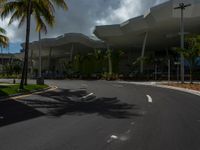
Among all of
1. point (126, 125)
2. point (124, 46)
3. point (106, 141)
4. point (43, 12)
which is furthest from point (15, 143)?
point (124, 46)

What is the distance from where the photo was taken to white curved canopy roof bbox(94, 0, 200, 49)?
58.1m

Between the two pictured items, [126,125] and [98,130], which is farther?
[126,125]

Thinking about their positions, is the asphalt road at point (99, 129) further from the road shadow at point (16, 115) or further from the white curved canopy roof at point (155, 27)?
the white curved canopy roof at point (155, 27)

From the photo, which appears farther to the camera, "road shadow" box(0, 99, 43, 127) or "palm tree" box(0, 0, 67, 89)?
"palm tree" box(0, 0, 67, 89)

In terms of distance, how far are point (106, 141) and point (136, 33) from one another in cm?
6513

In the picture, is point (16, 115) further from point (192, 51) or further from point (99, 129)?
point (192, 51)

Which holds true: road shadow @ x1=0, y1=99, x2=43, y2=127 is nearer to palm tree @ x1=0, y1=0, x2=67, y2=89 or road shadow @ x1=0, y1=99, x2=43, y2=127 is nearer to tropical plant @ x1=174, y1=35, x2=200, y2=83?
palm tree @ x1=0, y1=0, x2=67, y2=89

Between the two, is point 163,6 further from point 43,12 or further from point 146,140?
point 146,140

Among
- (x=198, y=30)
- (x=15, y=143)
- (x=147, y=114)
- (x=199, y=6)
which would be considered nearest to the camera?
(x=15, y=143)

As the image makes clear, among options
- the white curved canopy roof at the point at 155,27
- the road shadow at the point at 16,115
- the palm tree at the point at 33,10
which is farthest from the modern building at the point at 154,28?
the road shadow at the point at 16,115

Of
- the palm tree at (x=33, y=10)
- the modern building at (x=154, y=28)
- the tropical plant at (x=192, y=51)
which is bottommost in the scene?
the tropical plant at (x=192, y=51)

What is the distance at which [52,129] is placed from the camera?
11.8 m

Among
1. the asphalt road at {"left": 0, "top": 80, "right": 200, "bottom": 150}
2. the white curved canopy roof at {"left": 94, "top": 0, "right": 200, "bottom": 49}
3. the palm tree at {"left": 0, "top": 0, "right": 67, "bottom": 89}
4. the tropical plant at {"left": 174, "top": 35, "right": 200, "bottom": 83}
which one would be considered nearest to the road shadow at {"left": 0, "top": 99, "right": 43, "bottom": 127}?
the asphalt road at {"left": 0, "top": 80, "right": 200, "bottom": 150}

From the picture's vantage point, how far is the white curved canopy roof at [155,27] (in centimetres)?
5812
